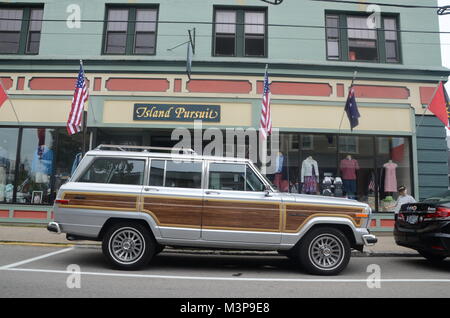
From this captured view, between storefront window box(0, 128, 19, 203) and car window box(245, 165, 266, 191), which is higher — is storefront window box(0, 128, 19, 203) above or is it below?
above

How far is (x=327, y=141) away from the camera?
1212cm

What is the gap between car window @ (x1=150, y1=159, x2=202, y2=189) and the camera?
6.33m

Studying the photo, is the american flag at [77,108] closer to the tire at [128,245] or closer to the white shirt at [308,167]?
the tire at [128,245]

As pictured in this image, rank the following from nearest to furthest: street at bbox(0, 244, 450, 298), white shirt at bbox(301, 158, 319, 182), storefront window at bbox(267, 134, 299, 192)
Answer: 1. street at bbox(0, 244, 450, 298)
2. white shirt at bbox(301, 158, 319, 182)
3. storefront window at bbox(267, 134, 299, 192)

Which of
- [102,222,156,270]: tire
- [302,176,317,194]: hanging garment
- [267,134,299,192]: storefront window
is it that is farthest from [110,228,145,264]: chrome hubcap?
[302,176,317,194]: hanging garment

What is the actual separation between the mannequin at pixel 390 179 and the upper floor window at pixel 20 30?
13.5m

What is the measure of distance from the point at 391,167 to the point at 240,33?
7.34 m

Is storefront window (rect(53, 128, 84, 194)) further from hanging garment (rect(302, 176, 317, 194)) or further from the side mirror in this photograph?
the side mirror

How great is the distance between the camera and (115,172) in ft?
21.0

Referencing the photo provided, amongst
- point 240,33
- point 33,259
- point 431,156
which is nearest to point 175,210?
point 33,259

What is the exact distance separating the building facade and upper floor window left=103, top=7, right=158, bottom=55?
46 millimetres

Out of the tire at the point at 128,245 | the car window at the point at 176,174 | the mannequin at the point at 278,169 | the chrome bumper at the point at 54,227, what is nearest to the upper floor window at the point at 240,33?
the mannequin at the point at 278,169

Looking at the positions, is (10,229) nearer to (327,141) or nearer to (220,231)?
(220,231)

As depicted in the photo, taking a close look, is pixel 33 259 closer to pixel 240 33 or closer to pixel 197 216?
pixel 197 216
